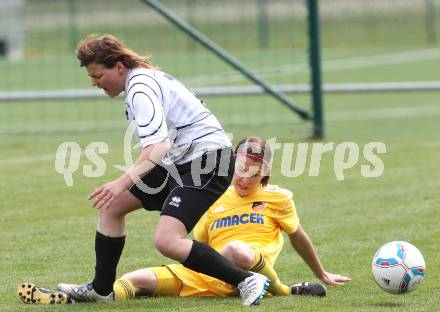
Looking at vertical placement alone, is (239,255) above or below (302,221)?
above

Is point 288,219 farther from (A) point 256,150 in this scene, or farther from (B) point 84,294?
(B) point 84,294

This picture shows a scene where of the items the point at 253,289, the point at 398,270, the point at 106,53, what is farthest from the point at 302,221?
the point at 106,53

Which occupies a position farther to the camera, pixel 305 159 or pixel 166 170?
pixel 305 159

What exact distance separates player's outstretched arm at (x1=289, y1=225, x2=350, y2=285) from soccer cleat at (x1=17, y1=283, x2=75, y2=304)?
1376 millimetres

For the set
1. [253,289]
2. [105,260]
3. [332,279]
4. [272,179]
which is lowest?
[272,179]

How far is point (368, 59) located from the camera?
94.1 ft

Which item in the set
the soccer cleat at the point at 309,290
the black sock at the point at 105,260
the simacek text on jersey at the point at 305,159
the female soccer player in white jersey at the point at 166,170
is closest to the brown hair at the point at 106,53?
the female soccer player in white jersey at the point at 166,170

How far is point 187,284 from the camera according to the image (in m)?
6.49

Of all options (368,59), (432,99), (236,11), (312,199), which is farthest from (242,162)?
(236,11)

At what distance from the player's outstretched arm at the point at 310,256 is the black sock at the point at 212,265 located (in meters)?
0.60

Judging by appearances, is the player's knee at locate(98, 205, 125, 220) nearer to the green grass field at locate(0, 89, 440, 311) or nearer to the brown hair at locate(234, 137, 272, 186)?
the green grass field at locate(0, 89, 440, 311)

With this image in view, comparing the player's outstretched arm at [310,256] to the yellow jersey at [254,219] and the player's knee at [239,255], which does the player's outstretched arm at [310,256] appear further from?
the player's knee at [239,255]

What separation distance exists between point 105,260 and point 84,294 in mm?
242

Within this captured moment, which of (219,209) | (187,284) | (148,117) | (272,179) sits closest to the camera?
(148,117)
